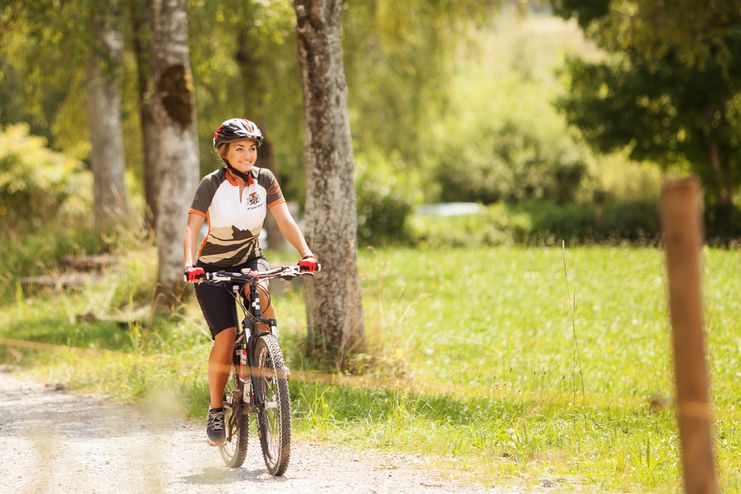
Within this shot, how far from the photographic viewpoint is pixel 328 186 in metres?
8.71

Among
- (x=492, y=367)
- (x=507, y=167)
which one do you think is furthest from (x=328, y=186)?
(x=507, y=167)

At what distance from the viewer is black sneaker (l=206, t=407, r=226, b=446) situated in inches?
238

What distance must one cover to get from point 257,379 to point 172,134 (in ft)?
20.2

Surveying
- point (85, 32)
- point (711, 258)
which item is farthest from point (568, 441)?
point (85, 32)

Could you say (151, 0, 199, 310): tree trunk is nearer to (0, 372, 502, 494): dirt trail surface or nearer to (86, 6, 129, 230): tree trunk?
(0, 372, 502, 494): dirt trail surface

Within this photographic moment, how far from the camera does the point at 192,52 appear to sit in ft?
55.7

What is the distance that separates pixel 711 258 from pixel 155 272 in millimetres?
9021

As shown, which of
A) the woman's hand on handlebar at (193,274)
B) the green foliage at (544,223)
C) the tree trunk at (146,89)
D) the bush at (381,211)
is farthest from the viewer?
the green foliage at (544,223)

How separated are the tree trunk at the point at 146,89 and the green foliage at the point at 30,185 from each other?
531cm

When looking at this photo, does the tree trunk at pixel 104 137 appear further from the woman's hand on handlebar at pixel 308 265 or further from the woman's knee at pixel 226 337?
the woman's hand on handlebar at pixel 308 265

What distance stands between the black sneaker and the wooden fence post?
11.0 feet

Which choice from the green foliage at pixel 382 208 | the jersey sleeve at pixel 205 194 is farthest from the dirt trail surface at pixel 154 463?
the green foliage at pixel 382 208

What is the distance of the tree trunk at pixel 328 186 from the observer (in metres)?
8.62

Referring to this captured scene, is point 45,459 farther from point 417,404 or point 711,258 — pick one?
point 711,258
